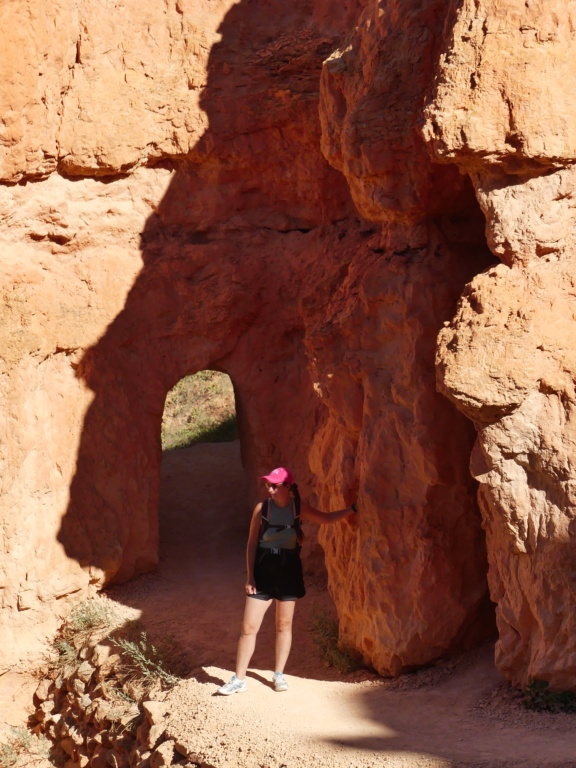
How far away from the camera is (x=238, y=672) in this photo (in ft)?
20.2

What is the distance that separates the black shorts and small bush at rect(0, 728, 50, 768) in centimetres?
340

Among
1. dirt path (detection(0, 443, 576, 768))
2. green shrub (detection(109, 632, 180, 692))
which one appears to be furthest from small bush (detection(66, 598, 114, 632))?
green shrub (detection(109, 632, 180, 692))

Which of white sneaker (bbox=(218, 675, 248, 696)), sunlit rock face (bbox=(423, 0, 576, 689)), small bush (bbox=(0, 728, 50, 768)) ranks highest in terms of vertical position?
sunlit rock face (bbox=(423, 0, 576, 689))

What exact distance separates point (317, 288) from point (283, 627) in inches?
106

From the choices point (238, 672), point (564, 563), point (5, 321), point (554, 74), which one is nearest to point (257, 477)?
point (5, 321)

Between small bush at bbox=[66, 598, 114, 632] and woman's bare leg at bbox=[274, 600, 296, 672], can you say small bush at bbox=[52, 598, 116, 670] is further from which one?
woman's bare leg at bbox=[274, 600, 296, 672]

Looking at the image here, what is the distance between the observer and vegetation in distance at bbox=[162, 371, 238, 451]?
14.0 meters

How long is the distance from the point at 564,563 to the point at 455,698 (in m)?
1.27

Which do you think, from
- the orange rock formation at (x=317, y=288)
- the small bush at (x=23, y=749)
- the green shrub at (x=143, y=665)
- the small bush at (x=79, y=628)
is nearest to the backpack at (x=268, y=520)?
the orange rock formation at (x=317, y=288)

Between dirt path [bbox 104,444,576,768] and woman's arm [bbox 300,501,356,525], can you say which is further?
woman's arm [bbox 300,501,356,525]

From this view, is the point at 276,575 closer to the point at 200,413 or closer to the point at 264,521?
the point at 264,521

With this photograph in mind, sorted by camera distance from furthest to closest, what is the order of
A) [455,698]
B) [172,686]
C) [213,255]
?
[213,255]
[172,686]
[455,698]

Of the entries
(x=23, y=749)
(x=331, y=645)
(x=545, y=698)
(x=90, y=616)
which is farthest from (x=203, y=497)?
(x=545, y=698)

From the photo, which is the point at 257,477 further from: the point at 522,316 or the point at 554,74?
the point at 554,74
